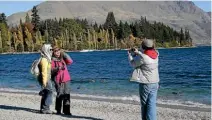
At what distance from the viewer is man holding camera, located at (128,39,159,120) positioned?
1084cm

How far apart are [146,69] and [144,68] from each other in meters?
0.06

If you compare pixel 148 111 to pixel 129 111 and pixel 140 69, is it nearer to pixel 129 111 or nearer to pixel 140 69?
pixel 140 69

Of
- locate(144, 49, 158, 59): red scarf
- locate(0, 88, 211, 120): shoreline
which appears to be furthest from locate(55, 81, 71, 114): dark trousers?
locate(144, 49, 158, 59): red scarf

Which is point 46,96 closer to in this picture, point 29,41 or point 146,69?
point 146,69

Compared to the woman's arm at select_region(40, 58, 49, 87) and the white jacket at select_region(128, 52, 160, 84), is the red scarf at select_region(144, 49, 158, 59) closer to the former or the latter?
the white jacket at select_region(128, 52, 160, 84)

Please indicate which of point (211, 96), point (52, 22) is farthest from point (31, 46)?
point (211, 96)

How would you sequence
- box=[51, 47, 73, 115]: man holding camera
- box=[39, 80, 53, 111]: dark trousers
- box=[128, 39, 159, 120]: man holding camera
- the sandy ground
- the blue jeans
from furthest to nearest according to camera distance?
1. box=[39, 80, 53, 111]: dark trousers
2. the sandy ground
3. box=[51, 47, 73, 115]: man holding camera
4. the blue jeans
5. box=[128, 39, 159, 120]: man holding camera

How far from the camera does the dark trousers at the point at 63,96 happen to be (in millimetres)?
13883

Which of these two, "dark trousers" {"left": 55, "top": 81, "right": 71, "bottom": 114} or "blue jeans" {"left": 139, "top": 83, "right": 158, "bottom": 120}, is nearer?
"blue jeans" {"left": 139, "top": 83, "right": 158, "bottom": 120}

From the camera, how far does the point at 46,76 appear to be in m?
13.9

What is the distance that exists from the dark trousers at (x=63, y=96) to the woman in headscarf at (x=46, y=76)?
1.39 feet

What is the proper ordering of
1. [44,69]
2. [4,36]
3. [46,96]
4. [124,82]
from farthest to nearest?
[4,36] → [124,82] → [46,96] → [44,69]

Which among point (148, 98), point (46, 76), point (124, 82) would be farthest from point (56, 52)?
point (124, 82)

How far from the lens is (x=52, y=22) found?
188500mm
